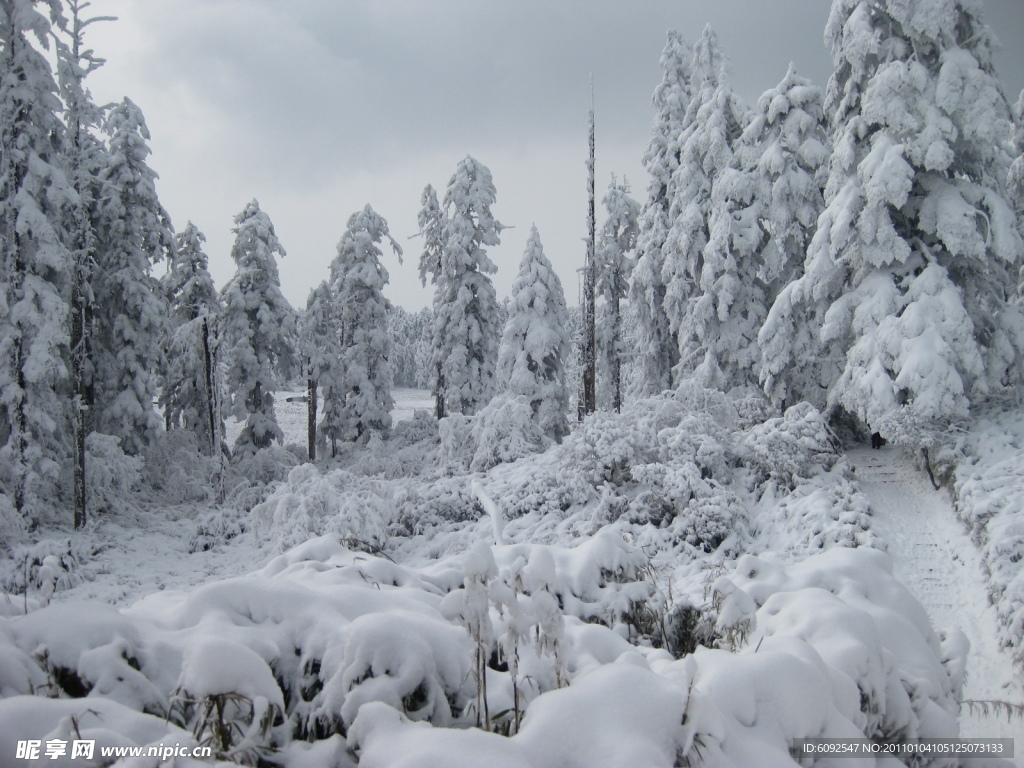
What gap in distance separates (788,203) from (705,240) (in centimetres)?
451

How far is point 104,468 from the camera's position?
59.2ft

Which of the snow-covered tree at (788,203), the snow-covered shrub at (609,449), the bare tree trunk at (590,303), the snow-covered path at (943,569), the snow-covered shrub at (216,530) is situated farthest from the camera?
the bare tree trunk at (590,303)

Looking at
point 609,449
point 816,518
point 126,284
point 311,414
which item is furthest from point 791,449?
point 311,414

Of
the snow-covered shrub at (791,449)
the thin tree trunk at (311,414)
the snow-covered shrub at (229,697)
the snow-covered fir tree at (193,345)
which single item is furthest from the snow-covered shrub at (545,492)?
the thin tree trunk at (311,414)

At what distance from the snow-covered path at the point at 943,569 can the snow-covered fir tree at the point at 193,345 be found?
22119mm

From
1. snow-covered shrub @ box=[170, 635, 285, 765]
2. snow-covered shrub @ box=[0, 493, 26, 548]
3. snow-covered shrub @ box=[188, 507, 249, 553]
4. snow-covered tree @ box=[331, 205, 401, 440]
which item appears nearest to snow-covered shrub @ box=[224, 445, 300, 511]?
snow-covered shrub @ box=[188, 507, 249, 553]

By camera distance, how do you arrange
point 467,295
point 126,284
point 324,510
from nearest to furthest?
point 324,510
point 126,284
point 467,295

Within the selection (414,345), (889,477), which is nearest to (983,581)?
(889,477)

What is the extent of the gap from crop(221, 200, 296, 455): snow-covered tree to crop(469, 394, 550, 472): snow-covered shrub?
470 inches

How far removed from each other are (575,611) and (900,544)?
882cm

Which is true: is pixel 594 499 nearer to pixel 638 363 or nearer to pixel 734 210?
pixel 734 210

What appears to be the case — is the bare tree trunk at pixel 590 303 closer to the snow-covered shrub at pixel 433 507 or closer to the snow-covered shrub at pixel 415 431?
the snow-covered shrub at pixel 433 507

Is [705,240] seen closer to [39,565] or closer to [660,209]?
[660,209]

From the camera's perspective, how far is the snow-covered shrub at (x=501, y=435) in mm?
18562
